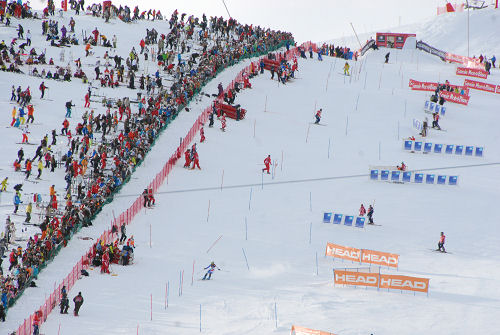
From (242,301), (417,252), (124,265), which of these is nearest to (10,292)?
(124,265)

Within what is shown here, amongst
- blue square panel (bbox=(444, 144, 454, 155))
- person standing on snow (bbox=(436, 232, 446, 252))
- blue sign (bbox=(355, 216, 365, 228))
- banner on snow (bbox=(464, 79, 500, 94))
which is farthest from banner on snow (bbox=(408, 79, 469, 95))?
person standing on snow (bbox=(436, 232, 446, 252))

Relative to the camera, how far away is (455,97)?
56.4 m

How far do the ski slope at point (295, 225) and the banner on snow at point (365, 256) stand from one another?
0.34m

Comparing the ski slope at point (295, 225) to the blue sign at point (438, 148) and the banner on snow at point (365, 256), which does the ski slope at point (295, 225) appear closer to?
the banner on snow at point (365, 256)

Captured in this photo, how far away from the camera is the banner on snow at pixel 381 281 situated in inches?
1152

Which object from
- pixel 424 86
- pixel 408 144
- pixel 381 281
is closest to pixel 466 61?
pixel 424 86

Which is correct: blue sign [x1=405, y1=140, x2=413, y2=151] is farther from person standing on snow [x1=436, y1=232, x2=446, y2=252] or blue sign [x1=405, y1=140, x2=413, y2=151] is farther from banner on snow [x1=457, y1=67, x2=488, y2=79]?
banner on snow [x1=457, y1=67, x2=488, y2=79]

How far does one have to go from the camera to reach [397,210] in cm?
3912

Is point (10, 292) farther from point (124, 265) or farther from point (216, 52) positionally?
point (216, 52)

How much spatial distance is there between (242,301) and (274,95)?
28044mm

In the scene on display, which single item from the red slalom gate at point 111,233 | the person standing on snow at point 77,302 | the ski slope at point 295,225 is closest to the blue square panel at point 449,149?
the ski slope at point 295,225

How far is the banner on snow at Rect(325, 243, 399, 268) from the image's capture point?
31.7 m

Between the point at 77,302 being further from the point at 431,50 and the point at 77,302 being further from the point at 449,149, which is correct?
the point at 431,50

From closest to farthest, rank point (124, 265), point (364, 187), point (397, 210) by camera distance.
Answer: point (124, 265) < point (397, 210) < point (364, 187)
